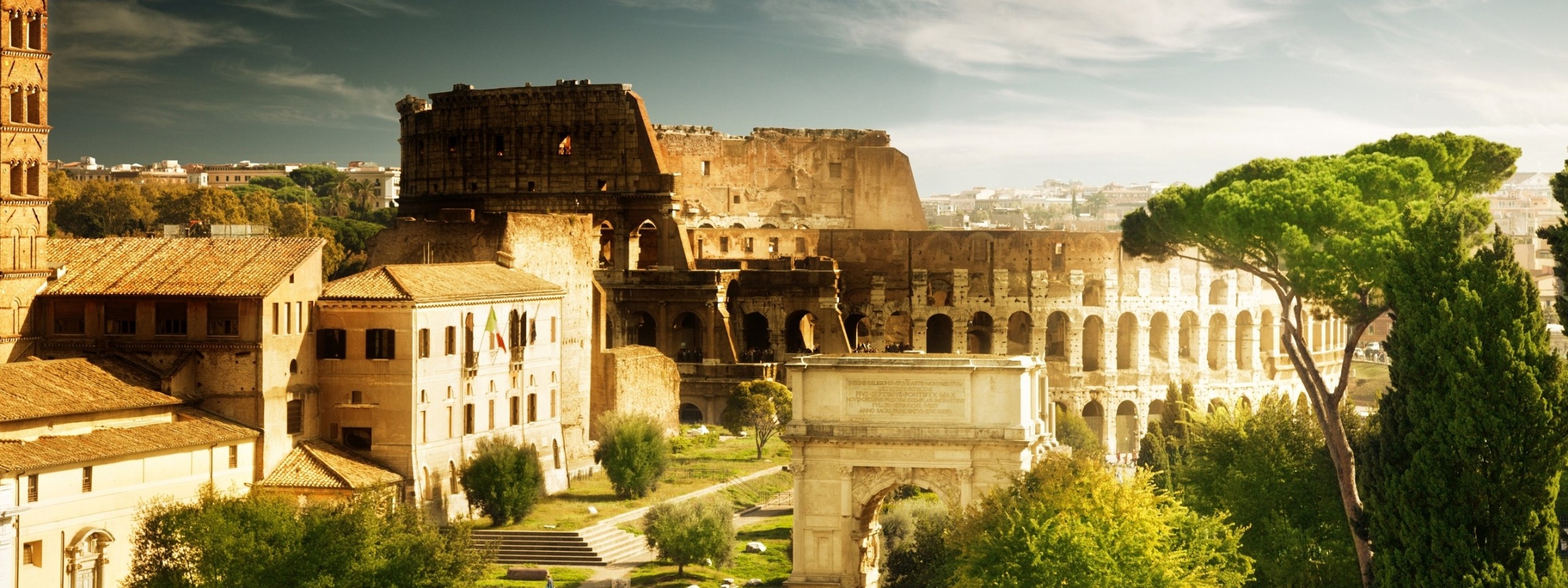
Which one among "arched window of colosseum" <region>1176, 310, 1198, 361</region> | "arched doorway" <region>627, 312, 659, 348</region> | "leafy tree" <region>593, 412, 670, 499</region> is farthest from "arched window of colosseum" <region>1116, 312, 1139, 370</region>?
"leafy tree" <region>593, 412, 670, 499</region>

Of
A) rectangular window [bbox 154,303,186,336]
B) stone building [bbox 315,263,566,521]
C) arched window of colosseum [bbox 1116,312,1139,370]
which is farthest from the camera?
arched window of colosseum [bbox 1116,312,1139,370]

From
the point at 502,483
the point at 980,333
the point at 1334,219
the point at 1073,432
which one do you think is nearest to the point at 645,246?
the point at 980,333

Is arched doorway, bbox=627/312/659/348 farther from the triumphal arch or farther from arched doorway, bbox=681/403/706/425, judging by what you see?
the triumphal arch

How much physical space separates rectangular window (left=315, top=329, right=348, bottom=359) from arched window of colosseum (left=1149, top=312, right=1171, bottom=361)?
36.7m

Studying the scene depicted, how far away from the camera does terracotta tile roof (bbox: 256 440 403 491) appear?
38.2 meters

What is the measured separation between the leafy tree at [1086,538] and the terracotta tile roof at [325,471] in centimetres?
1152

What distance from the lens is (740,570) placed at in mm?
40750

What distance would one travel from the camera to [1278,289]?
42.3 m

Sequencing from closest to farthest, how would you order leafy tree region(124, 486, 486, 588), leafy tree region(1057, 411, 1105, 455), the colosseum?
leafy tree region(124, 486, 486, 588) < leafy tree region(1057, 411, 1105, 455) < the colosseum

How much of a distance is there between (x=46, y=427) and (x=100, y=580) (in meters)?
2.65

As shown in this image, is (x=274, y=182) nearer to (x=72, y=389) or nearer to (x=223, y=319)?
(x=223, y=319)

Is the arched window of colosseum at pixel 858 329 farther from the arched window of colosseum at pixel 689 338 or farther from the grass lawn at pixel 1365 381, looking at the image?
the grass lawn at pixel 1365 381

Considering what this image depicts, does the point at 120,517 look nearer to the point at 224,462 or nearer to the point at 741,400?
the point at 224,462

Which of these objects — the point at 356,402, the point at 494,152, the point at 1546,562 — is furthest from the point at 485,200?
the point at 1546,562
